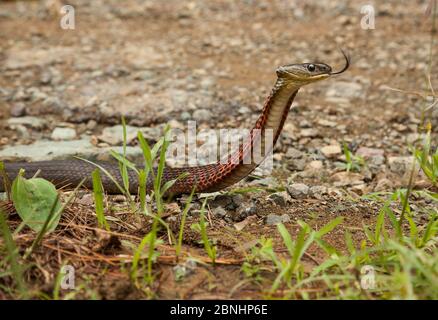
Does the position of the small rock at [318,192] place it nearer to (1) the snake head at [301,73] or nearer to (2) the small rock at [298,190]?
(2) the small rock at [298,190]

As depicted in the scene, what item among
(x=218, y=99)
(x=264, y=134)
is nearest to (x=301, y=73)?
(x=264, y=134)

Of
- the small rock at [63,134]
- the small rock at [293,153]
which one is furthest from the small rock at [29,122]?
the small rock at [293,153]

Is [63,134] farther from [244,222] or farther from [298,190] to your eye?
[244,222]

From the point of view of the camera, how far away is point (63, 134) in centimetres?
591

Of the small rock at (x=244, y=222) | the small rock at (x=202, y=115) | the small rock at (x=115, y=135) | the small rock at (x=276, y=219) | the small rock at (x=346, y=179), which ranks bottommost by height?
the small rock at (x=244, y=222)

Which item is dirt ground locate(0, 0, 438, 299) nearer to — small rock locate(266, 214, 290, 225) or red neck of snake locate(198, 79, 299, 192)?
small rock locate(266, 214, 290, 225)

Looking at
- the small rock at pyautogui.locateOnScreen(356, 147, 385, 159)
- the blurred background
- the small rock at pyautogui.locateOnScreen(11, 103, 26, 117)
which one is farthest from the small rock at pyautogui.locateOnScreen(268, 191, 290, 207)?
the small rock at pyautogui.locateOnScreen(11, 103, 26, 117)

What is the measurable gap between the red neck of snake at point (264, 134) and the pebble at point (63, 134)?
217cm

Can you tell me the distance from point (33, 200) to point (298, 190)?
1.90 metres

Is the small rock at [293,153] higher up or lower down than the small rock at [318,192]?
higher up

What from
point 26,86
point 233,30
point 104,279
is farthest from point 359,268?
point 233,30

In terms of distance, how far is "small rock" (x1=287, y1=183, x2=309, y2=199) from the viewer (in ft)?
14.6

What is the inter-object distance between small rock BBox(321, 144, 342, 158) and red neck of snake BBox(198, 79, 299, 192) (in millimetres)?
1511

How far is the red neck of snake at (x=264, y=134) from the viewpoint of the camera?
4027 millimetres
